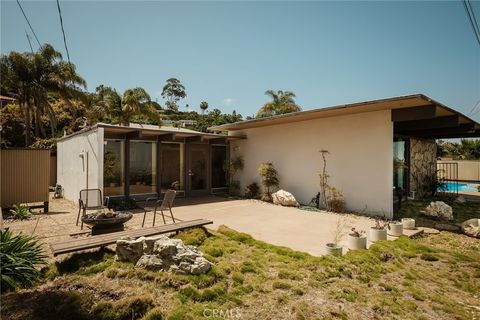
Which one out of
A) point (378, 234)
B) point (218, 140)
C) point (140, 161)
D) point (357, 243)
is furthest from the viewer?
point (218, 140)

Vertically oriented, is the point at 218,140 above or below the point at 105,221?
above

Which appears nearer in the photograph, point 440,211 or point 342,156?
point 440,211

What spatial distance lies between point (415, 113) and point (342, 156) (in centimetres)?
264

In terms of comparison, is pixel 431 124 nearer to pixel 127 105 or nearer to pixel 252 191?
pixel 252 191

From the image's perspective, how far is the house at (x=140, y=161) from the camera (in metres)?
9.59

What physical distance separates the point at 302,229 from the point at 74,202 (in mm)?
9323

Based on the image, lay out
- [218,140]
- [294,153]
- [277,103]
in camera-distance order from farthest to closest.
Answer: [277,103], [218,140], [294,153]

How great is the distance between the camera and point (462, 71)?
10250mm

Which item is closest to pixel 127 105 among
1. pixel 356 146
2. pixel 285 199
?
pixel 285 199

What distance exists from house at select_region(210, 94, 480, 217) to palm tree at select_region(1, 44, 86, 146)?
43.8ft

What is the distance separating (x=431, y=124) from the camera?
9508 millimetres

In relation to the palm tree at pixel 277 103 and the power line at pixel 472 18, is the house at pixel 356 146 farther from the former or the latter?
the palm tree at pixel 277 103

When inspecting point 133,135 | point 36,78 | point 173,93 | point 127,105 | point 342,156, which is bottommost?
point 342,156

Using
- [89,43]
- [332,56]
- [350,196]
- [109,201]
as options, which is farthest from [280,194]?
[89,43]
